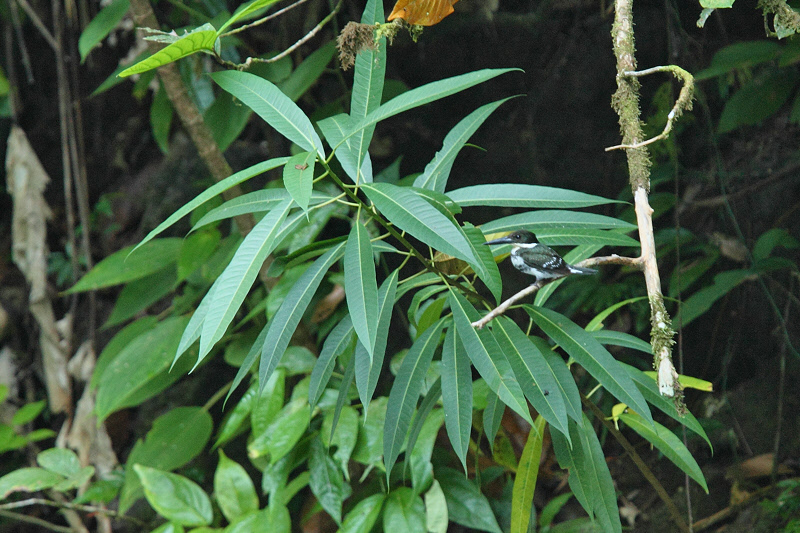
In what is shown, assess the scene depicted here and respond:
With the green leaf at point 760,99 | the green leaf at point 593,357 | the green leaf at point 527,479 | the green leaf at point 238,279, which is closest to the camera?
the green leaf at point 238,279

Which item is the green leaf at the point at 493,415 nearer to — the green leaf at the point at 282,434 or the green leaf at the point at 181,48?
the green leaf at the point at 282,434

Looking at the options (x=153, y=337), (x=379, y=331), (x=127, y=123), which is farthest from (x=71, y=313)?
(x=379, y=331)

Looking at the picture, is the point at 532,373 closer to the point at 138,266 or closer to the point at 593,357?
the point at 593,357

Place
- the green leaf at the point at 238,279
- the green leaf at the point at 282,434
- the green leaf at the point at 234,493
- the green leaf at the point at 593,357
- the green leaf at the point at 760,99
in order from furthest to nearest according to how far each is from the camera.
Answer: the green leaf at the point at 760,99 → the green leaf at the point at 234,493 → the green leaf at the point at 282,434 → the green leaf at the point at 593,357 → the green leaf at the point at 238,279

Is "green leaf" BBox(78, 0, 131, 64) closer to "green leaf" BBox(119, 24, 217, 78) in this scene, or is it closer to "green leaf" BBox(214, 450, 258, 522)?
"green leaf" BBox(119, 24, 217, 78)

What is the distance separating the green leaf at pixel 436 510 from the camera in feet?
4.41

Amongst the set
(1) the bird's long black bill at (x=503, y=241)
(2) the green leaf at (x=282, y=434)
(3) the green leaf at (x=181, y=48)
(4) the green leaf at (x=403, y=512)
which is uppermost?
(3) the green leaf at (x=181, y=48)

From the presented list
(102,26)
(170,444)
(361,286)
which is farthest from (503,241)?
(102,26)

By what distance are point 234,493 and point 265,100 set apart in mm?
1128

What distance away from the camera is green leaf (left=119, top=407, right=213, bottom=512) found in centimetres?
176

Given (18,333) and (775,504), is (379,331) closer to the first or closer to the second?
(775,504)

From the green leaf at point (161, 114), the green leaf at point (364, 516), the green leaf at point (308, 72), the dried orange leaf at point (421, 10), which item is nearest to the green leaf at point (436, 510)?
the green leaf at point (364, 516)

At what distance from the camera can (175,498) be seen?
5.27ft

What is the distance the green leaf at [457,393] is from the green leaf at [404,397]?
4cm
